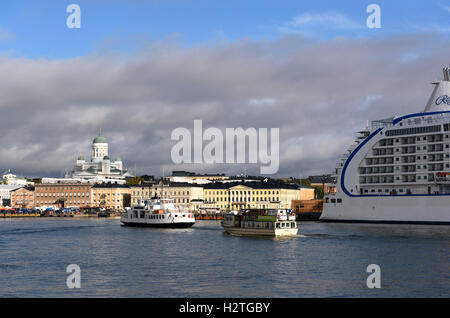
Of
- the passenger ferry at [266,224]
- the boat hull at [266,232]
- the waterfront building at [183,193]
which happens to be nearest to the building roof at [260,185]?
the waterfront building at [183,193]

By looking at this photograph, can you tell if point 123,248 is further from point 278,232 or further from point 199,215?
point 199,215

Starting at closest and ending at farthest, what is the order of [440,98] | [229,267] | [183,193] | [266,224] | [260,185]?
[229,267] < [266,224] < [440,98] < [260,185] < [183,193]

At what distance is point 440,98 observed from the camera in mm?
92812

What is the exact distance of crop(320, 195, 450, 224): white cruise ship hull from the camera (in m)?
80.9

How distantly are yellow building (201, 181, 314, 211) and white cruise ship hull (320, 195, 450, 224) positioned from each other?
3070 inches

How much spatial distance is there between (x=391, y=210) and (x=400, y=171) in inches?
253

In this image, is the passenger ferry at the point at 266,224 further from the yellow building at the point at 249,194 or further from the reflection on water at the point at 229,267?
the yellow building at the point at 249,194

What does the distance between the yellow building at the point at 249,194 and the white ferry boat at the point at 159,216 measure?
7624 cm

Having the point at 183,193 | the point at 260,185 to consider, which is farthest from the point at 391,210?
the point at 183,193

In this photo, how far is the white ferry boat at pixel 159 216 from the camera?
293ft

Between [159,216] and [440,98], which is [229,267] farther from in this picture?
[440,98]

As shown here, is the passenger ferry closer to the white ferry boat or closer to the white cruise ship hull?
the white ferry boat
